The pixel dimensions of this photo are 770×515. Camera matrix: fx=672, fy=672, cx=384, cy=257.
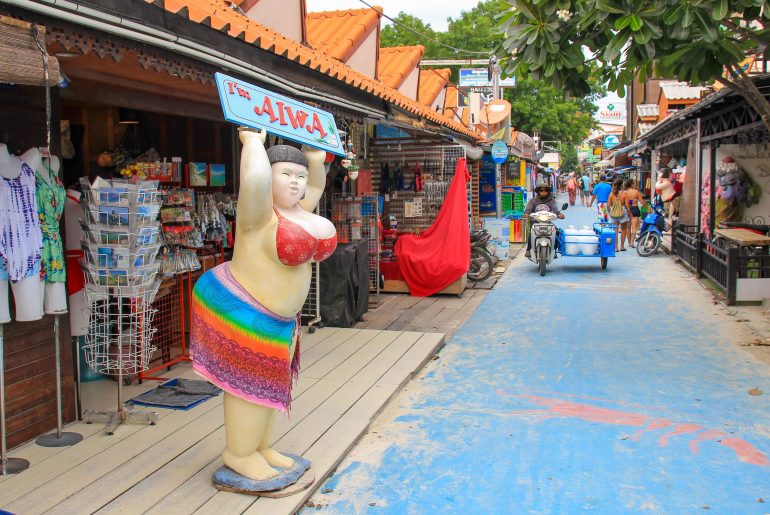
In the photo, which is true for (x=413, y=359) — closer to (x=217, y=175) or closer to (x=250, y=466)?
(x=217, y=175)

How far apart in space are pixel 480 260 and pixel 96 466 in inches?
343

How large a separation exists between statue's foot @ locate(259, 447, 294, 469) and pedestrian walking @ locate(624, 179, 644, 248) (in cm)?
1430

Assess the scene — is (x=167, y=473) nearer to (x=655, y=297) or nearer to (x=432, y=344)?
(x=432, y=344)

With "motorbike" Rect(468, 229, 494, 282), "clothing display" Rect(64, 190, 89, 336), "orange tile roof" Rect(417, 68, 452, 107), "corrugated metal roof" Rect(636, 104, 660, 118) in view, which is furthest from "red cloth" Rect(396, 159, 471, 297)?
"corrugated metal roof" Rect(636, 104, 660, 118)

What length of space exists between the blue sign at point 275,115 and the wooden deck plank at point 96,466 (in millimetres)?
2234

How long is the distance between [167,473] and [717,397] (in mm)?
4465

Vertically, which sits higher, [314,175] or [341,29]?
[341,29]

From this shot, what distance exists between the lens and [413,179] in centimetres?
1139

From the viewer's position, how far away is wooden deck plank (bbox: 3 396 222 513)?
358 cm

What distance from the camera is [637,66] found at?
627cm

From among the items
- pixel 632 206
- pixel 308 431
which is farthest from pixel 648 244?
pixel 308 431

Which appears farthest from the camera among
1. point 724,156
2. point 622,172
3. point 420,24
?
point 420,24

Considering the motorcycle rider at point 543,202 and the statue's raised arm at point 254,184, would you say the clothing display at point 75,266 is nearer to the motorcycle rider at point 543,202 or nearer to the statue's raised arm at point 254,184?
the statue's raised arm at point 254,184

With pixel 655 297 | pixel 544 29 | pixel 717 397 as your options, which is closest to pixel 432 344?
pixel 717 397
